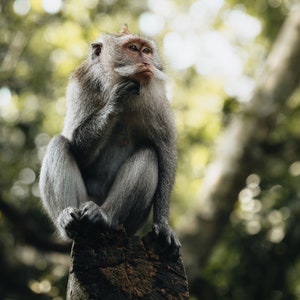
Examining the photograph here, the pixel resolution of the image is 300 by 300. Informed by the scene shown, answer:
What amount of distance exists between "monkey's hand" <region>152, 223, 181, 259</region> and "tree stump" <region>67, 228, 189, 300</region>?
0.36 metres

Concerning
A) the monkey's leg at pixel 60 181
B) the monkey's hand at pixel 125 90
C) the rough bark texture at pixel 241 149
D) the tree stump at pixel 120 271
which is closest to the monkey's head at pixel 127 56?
the monkey's hand at pixel 125 90

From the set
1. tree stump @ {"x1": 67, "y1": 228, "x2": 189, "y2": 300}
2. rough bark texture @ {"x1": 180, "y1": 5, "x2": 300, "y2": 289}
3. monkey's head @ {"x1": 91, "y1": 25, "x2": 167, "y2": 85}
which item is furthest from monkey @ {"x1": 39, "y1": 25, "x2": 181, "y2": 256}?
rough bark texture @ {"x1": 180, "y1": 5, "x2": 300, "y2": 289}

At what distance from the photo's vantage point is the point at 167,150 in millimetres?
7184

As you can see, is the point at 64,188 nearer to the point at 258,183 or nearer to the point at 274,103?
the point at 258,183

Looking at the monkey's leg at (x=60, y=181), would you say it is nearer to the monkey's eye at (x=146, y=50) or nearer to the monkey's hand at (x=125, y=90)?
the monkey's hand at (x=125, y=90)

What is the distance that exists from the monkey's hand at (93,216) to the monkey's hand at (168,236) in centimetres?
53

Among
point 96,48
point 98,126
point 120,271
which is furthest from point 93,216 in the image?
point 96,48

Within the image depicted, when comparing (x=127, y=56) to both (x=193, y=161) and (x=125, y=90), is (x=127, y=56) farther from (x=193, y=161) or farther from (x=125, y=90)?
(x=193, y=161)

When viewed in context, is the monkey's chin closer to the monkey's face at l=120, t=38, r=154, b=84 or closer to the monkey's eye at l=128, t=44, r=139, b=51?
the monkey's face at l=120, t=38, r=154, b=84

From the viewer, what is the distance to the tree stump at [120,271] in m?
4.80

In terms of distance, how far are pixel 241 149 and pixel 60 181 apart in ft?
22.4

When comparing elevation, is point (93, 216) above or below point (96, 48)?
below

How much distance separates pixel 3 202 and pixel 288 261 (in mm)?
5267

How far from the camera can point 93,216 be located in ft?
19.0
